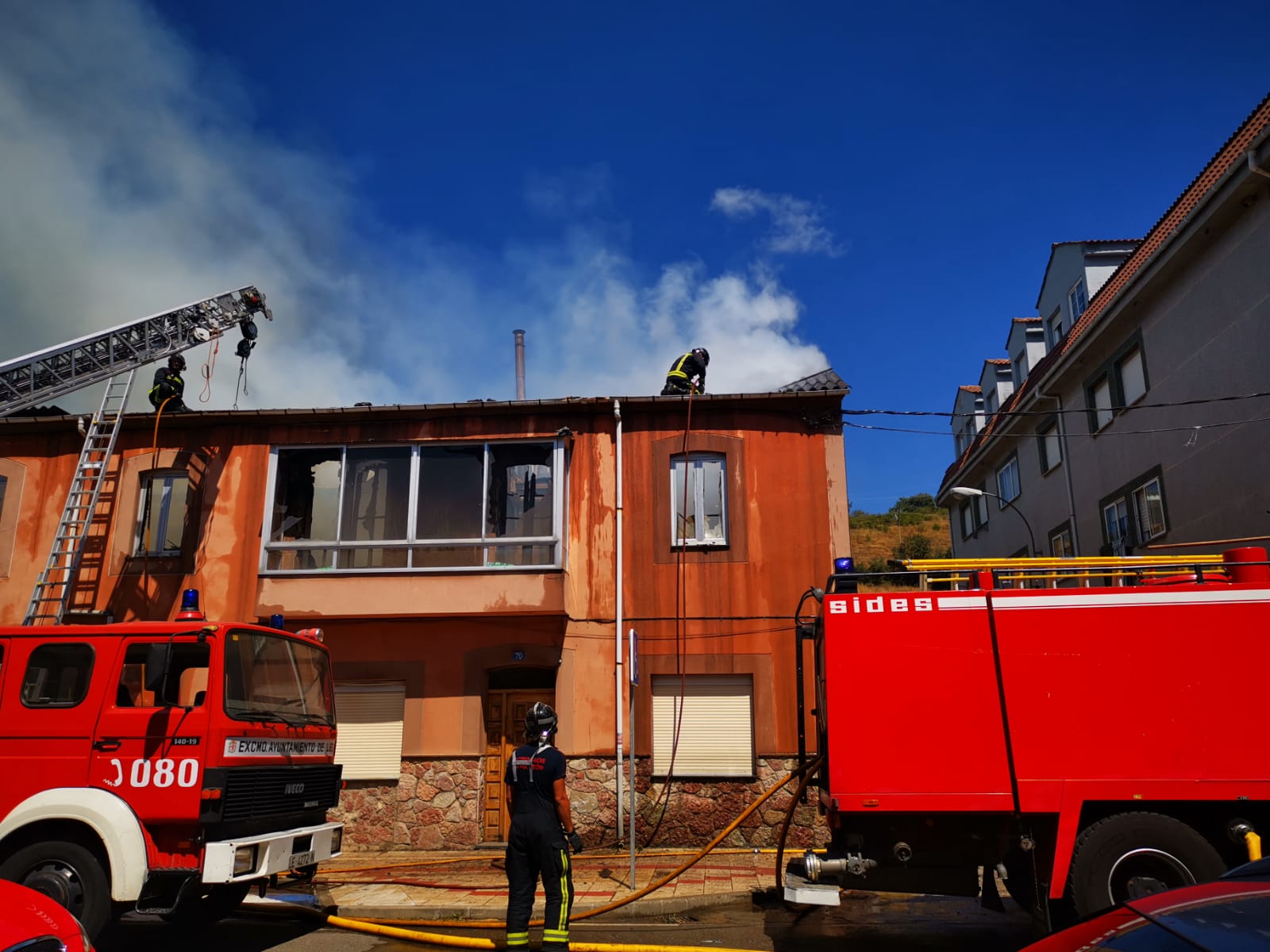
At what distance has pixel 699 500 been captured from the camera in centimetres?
1390

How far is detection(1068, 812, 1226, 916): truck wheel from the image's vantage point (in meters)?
6.47

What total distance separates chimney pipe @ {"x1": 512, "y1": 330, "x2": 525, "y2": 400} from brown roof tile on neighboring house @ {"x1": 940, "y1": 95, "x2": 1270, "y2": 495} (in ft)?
29.7

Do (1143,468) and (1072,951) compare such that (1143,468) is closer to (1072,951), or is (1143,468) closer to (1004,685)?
(1004,685)


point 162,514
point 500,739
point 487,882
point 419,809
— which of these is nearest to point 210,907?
point 487,882

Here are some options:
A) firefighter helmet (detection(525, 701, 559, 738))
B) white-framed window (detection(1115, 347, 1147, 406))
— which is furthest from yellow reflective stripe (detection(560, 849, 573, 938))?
white-framed window (detection(1115, 347, 1147, 406))

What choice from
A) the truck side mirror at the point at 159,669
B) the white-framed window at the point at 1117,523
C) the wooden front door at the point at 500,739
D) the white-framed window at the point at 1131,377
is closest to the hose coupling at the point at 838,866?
the truck side mirror at the point at 159,669

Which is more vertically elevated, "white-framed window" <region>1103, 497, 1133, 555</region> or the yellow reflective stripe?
"white-framed window" <region>1103, 497, 1133, 555</region>

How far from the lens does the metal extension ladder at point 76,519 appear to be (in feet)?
42.4

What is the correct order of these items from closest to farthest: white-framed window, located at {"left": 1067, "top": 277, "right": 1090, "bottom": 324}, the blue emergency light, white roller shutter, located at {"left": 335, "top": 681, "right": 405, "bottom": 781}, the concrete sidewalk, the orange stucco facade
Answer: the blue emergency light → the concrete sidewalk → the orange stucco facade → white roller shutter, located at {"left": 335, "top": 681, "right": 405, "bottom": 781} → white-framed window, located at {"left": 1067, "top": 277, "right": 1090, "bottom": 324}

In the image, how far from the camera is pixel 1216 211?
45.4 ft

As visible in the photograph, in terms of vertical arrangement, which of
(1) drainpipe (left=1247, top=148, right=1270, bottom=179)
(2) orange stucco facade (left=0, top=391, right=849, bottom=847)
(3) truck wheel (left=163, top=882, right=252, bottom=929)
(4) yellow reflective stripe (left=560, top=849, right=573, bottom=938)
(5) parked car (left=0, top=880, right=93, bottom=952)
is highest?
(1) drainpipe (left=1247, top=148, right=1270, bottom=179)

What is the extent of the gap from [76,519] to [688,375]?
9.78 metres

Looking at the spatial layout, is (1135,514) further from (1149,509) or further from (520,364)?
(520,364)

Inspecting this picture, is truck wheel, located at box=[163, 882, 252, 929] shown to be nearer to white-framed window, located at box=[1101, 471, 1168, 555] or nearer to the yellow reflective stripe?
the yellow reflective stripe
